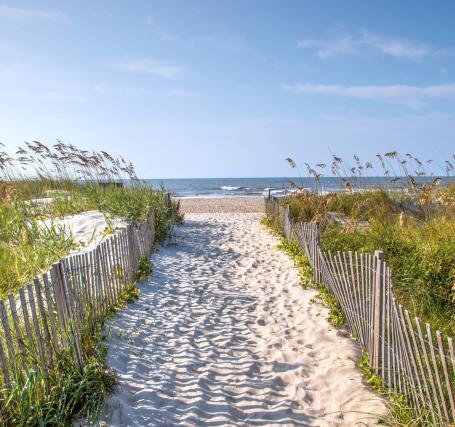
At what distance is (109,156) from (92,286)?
846cm

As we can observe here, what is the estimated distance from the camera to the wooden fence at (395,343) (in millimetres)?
3133

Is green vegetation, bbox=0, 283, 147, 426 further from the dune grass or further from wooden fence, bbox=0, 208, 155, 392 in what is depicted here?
the dune grass

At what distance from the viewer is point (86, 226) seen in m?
9.59

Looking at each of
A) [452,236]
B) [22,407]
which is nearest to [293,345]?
[22,407]

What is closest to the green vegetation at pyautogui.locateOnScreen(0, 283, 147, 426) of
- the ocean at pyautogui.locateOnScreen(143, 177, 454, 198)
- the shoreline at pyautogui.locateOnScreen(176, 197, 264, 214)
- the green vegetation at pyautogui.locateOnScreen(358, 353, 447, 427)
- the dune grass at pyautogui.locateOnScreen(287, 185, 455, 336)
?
the green vegetation at pyautogui.locateOnScreen(358, 353, 447, 427)

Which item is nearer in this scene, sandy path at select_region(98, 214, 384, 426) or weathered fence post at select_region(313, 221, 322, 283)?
sandy path at select_region(98, 214, 384, 426)

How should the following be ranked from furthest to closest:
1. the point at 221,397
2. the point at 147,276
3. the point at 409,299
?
the point at 147,276, the point at 409,299, the point at 221,397

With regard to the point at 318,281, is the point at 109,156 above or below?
above

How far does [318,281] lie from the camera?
24.0 feet

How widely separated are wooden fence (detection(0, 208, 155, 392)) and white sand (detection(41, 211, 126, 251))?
1.90 metres

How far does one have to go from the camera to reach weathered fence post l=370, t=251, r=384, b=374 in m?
4.21

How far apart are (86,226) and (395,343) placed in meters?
7.33

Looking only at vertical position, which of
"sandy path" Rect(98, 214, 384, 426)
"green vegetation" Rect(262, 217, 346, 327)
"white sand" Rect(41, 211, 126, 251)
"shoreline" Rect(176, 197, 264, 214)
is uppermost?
"white sand" Rect(41, 211, 126, 251)

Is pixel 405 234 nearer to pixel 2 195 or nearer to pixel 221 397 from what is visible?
pixel 221 397
